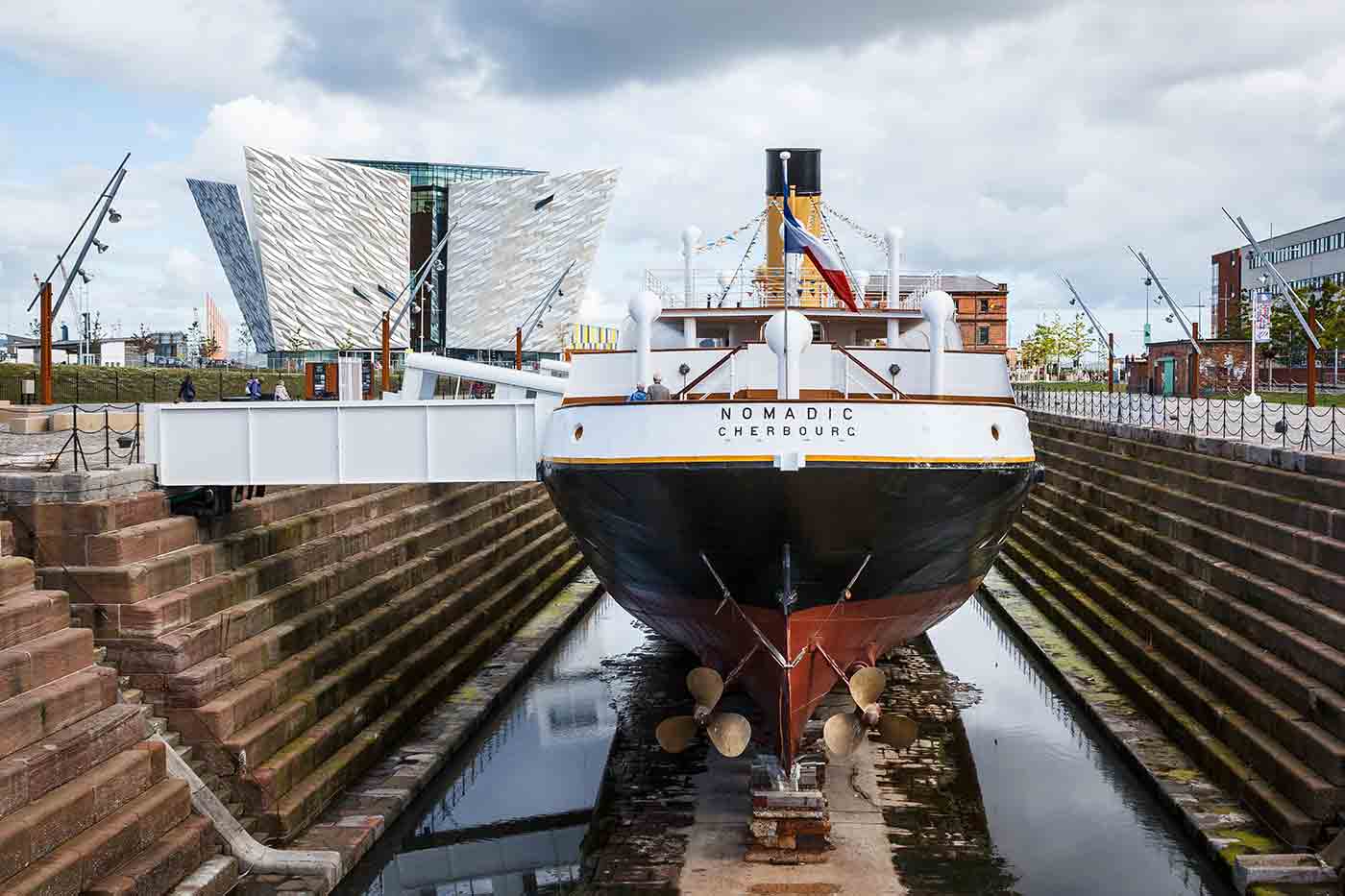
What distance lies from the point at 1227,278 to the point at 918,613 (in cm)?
9489

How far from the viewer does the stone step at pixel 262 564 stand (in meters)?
12.6

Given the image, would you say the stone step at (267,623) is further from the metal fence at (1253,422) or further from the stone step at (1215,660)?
the metal fence at (1253,422)

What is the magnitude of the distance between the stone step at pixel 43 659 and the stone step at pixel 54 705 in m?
0.07

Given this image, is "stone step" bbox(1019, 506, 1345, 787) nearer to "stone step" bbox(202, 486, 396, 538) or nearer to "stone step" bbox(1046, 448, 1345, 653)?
"stone step" bbox(1046, 448, 1345, 653)

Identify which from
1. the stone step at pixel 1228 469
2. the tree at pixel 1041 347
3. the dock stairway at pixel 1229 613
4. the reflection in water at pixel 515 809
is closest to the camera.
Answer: the dock stairway at pixel 1229 613

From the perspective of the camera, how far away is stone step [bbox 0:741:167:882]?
9.21m

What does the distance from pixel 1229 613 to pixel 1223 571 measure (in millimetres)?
1031

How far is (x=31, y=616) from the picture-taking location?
1084 cm

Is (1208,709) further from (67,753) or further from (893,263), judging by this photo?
(67,753)

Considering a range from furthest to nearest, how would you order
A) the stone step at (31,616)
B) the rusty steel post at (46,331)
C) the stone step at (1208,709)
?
1. the rusty steel post at (46,331)
2. the stone step at (1208,709)
3. the stone step at (31,616)

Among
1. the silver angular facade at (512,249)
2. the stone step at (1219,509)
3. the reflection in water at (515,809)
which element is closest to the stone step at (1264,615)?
the stone step at (1219,509)

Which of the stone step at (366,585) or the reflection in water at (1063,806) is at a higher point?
the stone step at (366,585)

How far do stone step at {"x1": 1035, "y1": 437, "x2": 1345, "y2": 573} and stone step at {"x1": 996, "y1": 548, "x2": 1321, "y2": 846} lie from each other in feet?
8.33

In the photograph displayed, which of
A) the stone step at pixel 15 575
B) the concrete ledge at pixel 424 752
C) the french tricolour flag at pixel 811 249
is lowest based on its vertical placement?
the concrete ledge at pixel 424 752
